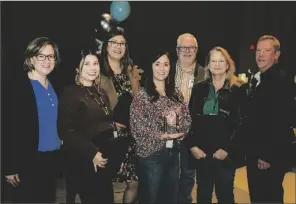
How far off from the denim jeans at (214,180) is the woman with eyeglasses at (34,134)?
1249 mm

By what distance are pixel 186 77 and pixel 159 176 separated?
112 cm

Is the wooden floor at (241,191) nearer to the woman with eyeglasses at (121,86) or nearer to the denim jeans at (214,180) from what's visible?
the woman with eyeglasses at (121,86)

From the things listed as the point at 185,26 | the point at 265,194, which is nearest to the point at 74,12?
the point at 185,26

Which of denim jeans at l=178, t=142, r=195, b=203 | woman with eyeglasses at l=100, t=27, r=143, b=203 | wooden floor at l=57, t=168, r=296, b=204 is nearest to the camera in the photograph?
woman with eyeglasses at l=100, t=27, r=143, b=203

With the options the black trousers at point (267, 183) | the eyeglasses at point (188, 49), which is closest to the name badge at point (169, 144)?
the black trousers at point (267, 183)

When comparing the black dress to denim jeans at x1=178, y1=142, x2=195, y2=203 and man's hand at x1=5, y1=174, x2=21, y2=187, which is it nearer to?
man's hand at x1=5, y1=174, x2=21, y2=187

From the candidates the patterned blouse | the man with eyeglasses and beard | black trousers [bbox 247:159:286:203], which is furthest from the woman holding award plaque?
black trousers [bbox 247:159:286:203]

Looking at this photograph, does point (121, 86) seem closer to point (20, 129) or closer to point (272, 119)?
point (20, 129)

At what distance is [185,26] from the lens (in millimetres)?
8867

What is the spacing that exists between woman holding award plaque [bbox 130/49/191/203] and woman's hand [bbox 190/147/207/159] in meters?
0.17

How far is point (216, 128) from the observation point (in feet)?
9.81

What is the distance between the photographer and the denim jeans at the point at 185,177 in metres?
3.46

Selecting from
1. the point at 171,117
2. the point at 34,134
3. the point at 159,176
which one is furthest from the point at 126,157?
the point at 34,134

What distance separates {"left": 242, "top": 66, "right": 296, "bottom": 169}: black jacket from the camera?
9.47ft
